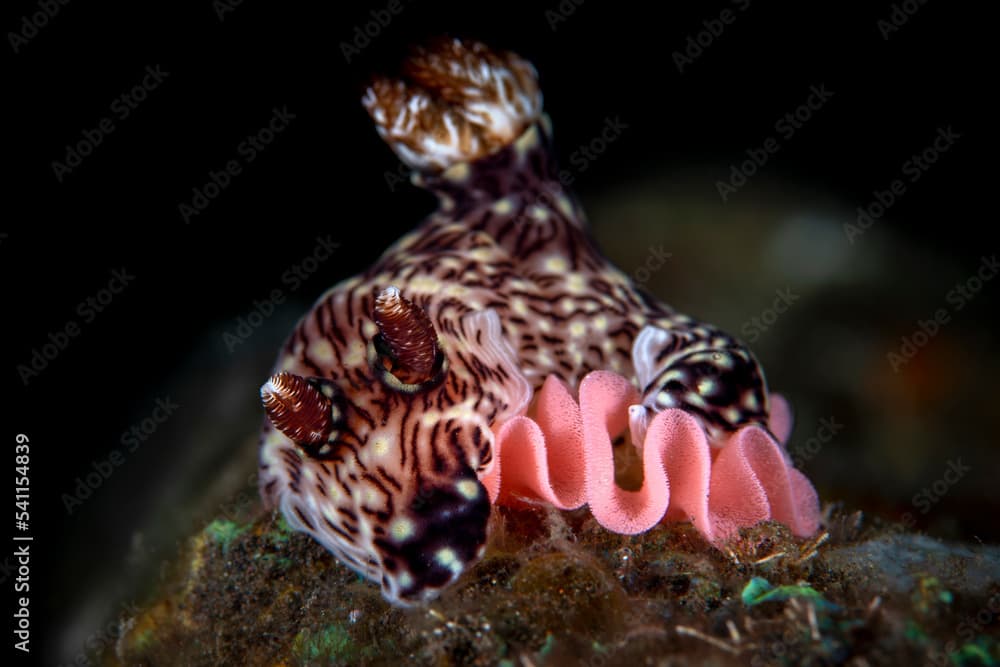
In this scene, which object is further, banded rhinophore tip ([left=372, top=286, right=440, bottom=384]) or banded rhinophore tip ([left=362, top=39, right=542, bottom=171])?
banded rhinophore tip ([left=362, top=39, right=542, bottom=171])

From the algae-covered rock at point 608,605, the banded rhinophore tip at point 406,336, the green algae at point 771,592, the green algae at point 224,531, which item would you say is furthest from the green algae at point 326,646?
the green algae at point 771,592

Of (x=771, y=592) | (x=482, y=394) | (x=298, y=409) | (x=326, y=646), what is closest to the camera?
(x=771, y=592)

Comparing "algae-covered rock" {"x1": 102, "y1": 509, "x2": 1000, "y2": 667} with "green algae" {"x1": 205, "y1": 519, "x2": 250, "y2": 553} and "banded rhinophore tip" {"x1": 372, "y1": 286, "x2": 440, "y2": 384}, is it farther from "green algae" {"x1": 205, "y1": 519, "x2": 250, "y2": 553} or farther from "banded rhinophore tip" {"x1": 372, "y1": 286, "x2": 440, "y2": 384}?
"banded rhinophore tip" {"x1": 372, "y1": 286, "x2": 440, "y2": 384}

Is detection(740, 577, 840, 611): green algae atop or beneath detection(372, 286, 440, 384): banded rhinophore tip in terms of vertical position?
beneath

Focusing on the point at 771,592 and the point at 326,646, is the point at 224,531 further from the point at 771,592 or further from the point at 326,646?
the point at 771,592

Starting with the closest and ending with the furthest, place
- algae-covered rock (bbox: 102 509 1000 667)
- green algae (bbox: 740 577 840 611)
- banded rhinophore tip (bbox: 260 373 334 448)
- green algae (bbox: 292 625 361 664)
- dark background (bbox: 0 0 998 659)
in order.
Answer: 1. algae-covered rock (bbox: 102 509 1000 667)
2. green algae (bbox: 740 577 840 611)
3. banded rhinophore tip (bbox: 260 373 334 448)
4. green algae (bbox: 292 625 361 664)
5. dark background (bbox: 0 0 998 659)

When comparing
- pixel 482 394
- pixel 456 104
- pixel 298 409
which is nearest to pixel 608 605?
pixel 482 394

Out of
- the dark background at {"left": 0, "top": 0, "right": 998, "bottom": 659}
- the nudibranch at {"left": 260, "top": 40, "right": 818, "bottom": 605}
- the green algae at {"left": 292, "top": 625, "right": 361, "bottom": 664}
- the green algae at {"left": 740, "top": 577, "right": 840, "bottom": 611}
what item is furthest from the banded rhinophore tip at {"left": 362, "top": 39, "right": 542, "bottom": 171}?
the green algae at {"left": 740, "top": 577, "right": 840, "bottom": 611}

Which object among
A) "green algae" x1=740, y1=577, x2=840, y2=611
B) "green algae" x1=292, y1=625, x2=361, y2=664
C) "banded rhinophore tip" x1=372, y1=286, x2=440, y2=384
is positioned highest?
"banded rhinophore tip" x1=372, y1=286, x2=440, y2=384

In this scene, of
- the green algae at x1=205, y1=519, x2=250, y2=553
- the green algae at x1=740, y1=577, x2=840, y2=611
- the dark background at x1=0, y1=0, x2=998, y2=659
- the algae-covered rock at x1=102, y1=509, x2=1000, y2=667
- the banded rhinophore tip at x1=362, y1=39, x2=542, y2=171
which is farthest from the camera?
the dark background at x1=0, y1=0, x2=998, y2=659
